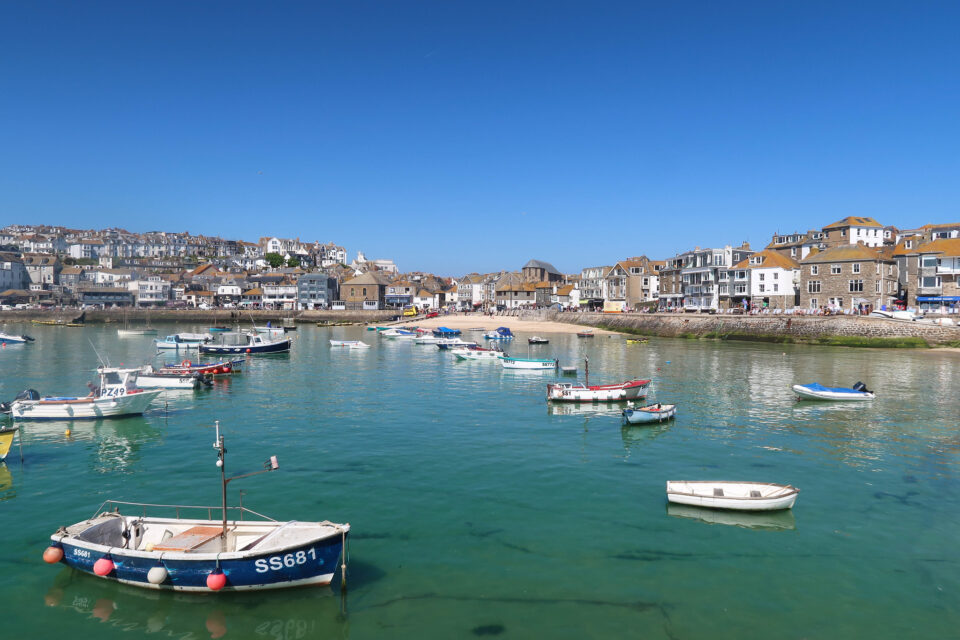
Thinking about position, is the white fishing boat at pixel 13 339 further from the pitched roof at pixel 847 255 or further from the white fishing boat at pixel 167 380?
the pitched roof at pixel 847 255

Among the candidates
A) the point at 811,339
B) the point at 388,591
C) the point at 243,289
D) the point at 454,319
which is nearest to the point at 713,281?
the point at 811,339

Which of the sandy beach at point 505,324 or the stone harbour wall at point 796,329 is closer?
the stone harbour wall at point 796,329

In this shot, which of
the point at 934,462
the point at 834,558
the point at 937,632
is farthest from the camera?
the point at 934,462

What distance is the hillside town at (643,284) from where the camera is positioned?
273ft

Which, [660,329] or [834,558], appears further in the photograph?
[660,329]

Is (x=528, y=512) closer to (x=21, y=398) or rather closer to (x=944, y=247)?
(x=21, y=398)

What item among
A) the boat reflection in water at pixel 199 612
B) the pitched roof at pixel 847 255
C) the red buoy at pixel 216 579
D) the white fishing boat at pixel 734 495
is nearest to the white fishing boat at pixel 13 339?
the boat reflection in water at pixel 199 612

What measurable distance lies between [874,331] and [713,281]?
33.9 m

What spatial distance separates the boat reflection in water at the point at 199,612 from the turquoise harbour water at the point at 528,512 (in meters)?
0.05

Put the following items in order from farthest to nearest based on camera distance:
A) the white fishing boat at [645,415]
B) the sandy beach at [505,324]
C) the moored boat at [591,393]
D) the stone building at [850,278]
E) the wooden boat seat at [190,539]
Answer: the sandy beach at [505,324] → the stone building at [850,278] → the moored boat at [591,393] → the white fishing boat at [645,415] → the wooden boat seat at [190,539]

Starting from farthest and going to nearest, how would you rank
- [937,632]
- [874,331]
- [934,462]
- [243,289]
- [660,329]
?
[243,289], [660,329], [874,331], [934,462], [937,632]

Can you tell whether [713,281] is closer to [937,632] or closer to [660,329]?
[660,329]

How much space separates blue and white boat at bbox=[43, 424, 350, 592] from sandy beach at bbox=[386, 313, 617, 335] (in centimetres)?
9251

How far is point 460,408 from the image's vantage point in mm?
35719
